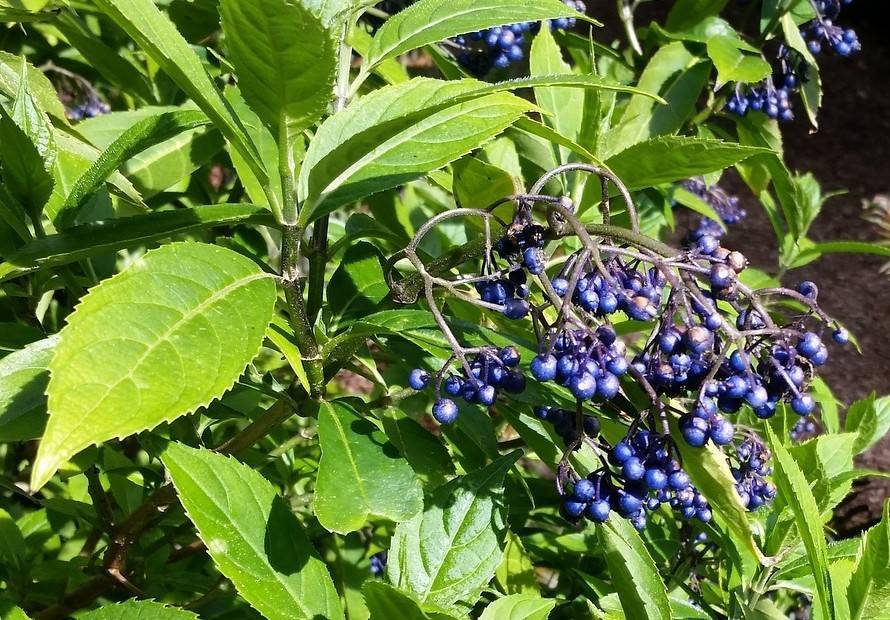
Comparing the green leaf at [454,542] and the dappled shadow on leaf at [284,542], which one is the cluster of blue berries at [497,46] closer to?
the green leaf at [454,542]

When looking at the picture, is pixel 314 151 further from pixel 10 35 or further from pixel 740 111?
pixel 10 35

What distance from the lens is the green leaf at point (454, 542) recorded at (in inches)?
54.6

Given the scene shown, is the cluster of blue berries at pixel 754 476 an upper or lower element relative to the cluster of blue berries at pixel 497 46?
lower

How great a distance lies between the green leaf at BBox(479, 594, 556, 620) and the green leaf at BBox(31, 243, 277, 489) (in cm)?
57

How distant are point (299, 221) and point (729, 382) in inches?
25.9

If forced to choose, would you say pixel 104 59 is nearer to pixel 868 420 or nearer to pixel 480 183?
pixel 480 183

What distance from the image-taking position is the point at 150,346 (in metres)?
0.97

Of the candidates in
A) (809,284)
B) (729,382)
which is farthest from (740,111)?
(729,382)

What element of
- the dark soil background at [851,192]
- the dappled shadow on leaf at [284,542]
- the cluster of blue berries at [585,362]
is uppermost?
the cluster of blue berries at [585,362]

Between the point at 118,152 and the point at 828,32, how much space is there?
2.50m

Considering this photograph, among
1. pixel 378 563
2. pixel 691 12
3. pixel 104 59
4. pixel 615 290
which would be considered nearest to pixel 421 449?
pixel 615 290

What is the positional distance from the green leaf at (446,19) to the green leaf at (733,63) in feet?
3.91

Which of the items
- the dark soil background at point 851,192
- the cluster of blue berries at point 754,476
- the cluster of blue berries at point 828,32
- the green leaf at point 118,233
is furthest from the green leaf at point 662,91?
the dark soil background at point 851,192

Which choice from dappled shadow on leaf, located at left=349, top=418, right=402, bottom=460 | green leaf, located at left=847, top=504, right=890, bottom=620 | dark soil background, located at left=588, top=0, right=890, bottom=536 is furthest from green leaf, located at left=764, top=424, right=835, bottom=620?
dark soil background, located at left=588, top=0, right=890, bottom=536
